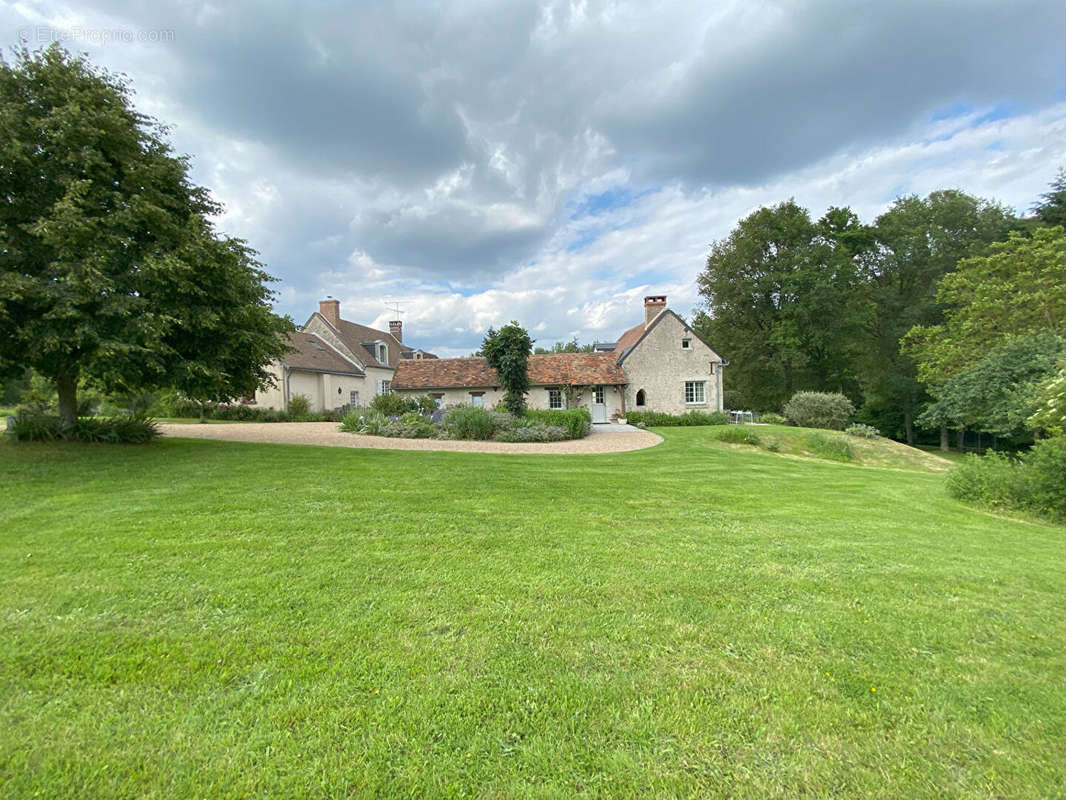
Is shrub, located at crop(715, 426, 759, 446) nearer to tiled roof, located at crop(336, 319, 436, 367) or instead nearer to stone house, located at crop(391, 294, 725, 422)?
stone house, located at crop(391, 294, 725, 422)

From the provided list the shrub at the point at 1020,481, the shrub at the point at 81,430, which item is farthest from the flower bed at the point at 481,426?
the shrub at the point at 1020,481

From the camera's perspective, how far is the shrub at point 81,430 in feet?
29.3

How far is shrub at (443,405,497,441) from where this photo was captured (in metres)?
14.3

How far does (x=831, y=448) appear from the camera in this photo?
14594mm

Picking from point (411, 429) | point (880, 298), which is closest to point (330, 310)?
point (411, 429)

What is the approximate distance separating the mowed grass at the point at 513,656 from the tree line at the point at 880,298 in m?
20.2

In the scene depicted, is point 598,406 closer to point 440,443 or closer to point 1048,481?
point 440,443

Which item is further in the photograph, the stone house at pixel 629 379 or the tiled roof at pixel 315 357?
the tiled roof at pixel 315 357

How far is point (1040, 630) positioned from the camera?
2.98 metres

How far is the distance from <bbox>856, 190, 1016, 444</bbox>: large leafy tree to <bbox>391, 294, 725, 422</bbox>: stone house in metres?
11.4

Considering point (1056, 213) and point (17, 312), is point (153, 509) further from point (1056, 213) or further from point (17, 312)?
point (1056, 213)

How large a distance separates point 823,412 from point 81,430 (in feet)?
85.1

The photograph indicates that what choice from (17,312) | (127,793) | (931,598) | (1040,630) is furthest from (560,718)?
(17,312)

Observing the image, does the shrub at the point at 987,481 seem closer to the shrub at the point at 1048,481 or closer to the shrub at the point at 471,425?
the shrub at the point at 1048,481
